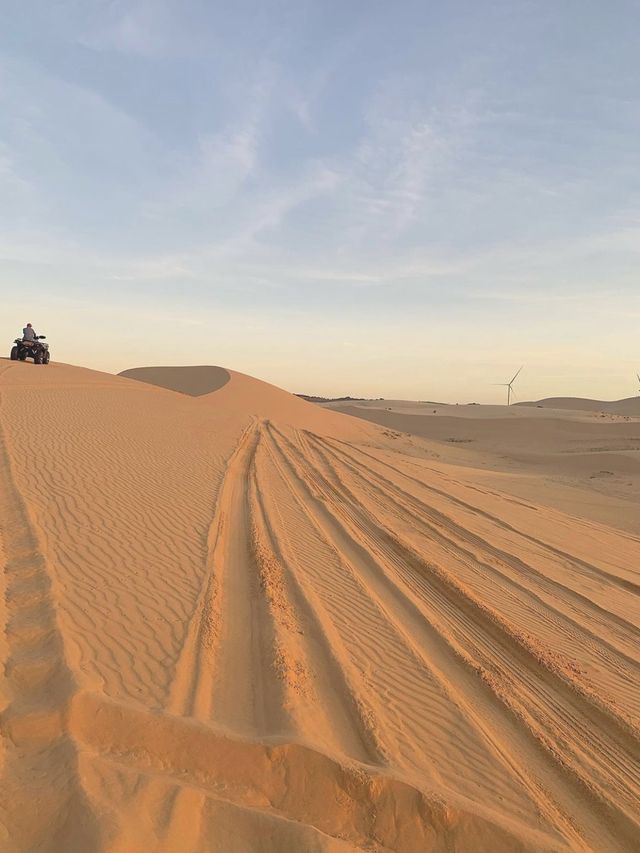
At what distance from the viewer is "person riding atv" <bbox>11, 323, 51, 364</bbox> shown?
86.7 feet

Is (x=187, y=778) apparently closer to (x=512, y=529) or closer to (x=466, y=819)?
(x=466, y=819)

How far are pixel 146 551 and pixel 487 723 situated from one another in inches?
174

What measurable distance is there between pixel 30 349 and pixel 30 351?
12cm

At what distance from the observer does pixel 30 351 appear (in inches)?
1056

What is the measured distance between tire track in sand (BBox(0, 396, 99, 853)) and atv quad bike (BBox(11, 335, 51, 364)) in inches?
972

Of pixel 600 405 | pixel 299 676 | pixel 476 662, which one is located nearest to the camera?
pixel 299 676

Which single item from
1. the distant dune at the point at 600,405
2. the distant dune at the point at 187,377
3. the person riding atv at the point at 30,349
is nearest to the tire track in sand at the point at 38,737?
the person riding atv at the point at 30,349

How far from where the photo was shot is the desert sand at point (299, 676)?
281cm

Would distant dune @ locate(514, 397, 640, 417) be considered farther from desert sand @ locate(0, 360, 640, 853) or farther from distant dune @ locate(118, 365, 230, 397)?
desert sand @ locate(0, 360, 640, 853)

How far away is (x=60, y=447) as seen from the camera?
1168 centimetres

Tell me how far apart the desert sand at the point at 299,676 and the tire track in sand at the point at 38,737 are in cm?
1

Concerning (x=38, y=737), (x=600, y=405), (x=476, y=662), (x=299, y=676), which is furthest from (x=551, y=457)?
(x=600, y=405)

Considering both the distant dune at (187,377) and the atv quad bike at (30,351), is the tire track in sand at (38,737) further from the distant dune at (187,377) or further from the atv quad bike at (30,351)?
the distant dune at (187,377)

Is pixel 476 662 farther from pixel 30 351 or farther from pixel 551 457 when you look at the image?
pixel 30 351
